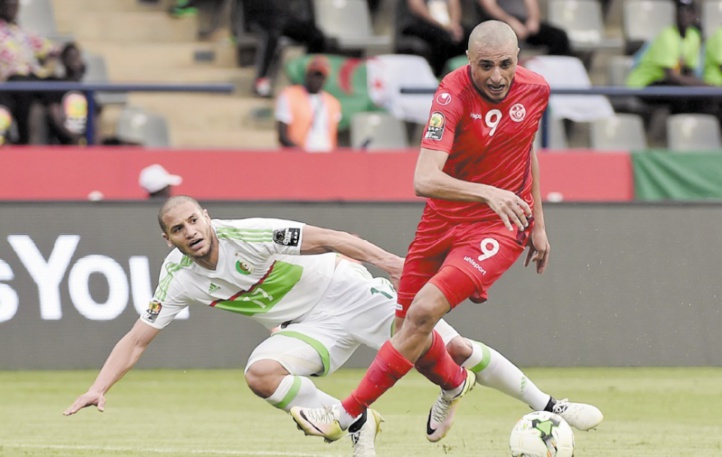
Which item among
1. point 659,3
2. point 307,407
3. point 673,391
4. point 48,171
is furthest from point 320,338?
point 659,3

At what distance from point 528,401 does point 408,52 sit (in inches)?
360

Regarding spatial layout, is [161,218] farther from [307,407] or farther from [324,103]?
[324,103]

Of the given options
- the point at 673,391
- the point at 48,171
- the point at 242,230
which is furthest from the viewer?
the point at 48,171

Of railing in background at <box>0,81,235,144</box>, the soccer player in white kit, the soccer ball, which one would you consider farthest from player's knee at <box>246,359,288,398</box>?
railing in background at <box>0,81,235,144</box>

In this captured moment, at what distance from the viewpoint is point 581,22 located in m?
19.5

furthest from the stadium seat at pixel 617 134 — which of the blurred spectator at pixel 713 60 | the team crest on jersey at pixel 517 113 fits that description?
the team crest on jersey at pixel 517 113

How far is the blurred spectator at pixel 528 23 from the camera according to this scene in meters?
18.0

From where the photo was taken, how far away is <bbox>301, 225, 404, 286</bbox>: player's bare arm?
8.46 meters

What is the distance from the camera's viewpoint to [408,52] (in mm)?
17844

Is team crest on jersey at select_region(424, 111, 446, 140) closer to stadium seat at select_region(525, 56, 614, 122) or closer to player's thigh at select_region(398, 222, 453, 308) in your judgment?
player's thigh at select_region(398, 222, 453, 308)

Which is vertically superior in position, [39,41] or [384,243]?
[39,41]

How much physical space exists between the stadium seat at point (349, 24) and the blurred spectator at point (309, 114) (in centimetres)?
187

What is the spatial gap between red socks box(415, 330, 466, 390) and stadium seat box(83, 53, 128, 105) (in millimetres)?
9112

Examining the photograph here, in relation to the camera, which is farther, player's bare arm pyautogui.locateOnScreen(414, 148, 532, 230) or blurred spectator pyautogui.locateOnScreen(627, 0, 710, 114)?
blurred spectator pyautogui.locateOnScreen(627, 0, 710, 114)
